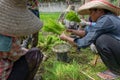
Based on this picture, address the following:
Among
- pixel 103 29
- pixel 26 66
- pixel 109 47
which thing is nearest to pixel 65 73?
pixel 109 47

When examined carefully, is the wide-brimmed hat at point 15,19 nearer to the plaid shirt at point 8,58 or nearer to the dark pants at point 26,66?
the plaid shirt at point 8,58

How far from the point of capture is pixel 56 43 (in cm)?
549

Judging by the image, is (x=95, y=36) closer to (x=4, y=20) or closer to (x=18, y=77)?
(x=18, y=77)

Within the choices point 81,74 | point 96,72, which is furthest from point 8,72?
point 96,72

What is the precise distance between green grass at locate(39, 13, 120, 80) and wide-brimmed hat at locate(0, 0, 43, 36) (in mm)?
1293

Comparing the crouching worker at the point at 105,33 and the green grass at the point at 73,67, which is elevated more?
the crouching worker at the point at 105,33

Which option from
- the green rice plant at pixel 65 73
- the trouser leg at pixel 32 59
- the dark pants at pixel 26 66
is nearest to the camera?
the dark pants at pixel 26 66

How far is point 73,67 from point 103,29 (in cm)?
75

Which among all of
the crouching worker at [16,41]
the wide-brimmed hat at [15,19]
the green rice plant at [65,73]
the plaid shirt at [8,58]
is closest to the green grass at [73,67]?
the green rice plant at [65,73]

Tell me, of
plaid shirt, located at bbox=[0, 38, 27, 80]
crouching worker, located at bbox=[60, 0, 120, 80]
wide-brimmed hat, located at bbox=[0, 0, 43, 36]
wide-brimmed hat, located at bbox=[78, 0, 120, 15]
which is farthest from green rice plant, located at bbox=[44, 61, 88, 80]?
wide-brimmed hat, located at bbox=[0, 0, 43, 36]

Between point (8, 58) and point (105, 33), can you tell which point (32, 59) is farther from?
point (105, 33)

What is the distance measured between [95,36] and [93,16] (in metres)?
0.31

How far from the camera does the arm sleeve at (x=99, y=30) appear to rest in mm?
4414

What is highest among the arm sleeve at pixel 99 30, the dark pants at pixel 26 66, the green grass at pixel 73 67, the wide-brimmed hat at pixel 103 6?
the wide-brimmed hat at pixel 103 6
